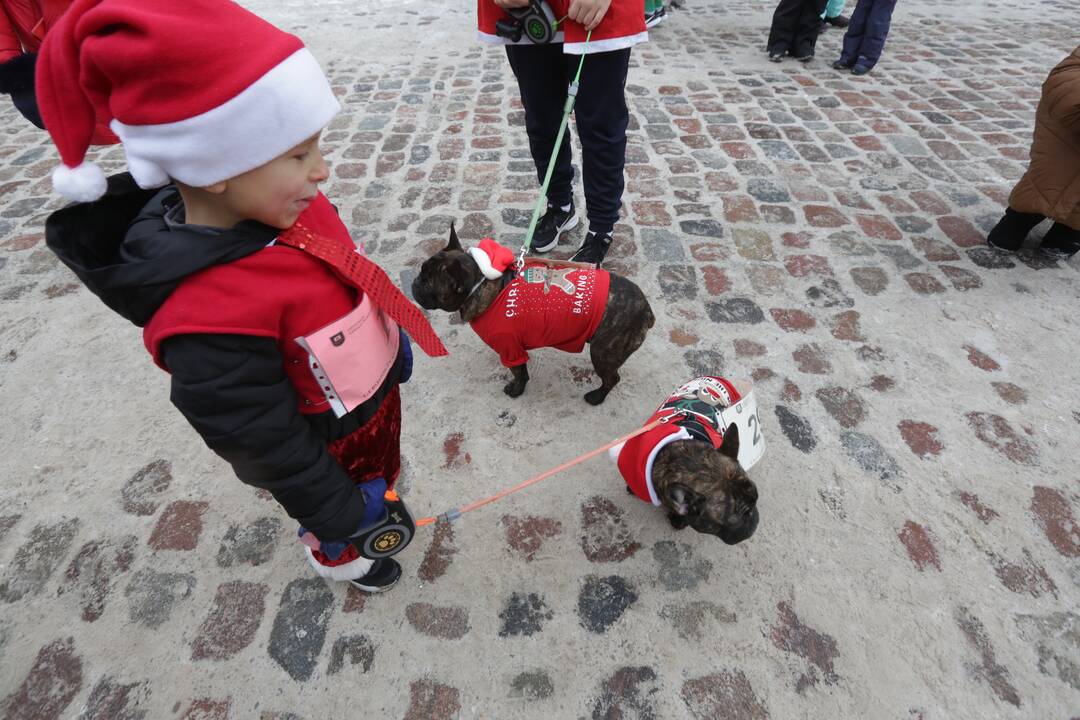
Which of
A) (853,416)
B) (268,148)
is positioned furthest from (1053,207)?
(268,148)

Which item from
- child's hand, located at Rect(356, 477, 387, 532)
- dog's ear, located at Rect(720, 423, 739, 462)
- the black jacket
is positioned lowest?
dog's ear, located at Rect(720, 423, 739, 462)

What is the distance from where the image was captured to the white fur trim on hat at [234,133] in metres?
1.24

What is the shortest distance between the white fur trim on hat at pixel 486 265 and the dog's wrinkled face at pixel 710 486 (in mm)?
1264

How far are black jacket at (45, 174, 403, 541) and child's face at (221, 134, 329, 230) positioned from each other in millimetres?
63

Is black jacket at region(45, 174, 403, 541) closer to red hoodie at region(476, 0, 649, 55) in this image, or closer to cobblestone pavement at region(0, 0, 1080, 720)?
cobblestone pavement at region(0, 0, 1080, 720)

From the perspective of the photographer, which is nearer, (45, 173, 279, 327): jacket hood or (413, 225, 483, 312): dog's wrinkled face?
(45, 173, 279, 327): jacket hood

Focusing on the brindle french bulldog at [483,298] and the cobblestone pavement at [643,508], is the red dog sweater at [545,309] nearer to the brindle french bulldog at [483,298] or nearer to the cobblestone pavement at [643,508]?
the brindle french bulldog at [483,298]

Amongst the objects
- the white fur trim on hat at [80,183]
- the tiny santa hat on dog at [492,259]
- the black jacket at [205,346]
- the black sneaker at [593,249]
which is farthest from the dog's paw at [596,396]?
the white fur trim on hat at [80,183]

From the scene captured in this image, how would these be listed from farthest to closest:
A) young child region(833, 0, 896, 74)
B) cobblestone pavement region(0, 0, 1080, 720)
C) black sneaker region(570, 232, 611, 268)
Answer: young child region(833, 0, 896, 74)
black sneaker region(570, 232, 611, 268)
cobblestone pavement region(0, 0, 1080, 720)

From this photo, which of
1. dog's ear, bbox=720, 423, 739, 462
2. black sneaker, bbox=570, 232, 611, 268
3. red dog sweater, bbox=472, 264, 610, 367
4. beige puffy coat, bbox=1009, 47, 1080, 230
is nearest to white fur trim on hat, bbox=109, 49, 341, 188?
red dog sweater, bbox=472, 264, 610, 367

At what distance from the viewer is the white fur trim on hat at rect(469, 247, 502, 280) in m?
2.85

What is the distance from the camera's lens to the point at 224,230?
1.43 meters

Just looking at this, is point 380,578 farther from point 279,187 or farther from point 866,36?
point 866,36

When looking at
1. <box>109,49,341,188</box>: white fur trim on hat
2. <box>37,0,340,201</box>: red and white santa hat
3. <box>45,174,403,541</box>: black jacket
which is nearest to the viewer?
<box>37,0,340,201</box>: red and white santa hat
